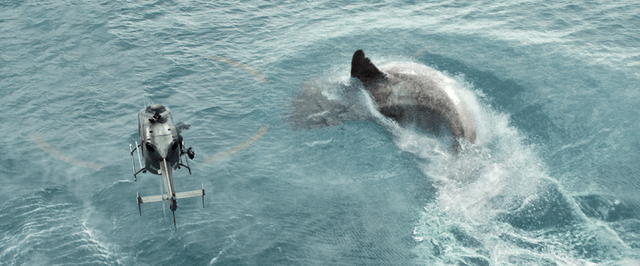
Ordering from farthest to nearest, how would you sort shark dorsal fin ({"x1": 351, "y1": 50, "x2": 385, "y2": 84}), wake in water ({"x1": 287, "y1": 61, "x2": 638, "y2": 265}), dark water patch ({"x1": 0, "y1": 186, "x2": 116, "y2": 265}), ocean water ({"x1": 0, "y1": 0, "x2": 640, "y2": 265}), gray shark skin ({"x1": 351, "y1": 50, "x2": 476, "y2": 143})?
1. shark dorsal fin ({"x1": 351, "y1": 50, "x2": 385, "y2": 84})
2. gray shark skin ({"x1": 351, "y1": 50, "x2": 476, "y2": 143})
3. ocean water ({"x1": 0, "y1": 0, "x2": 640, "y2": 265})
4. dark water patch ({"x1": 0, "y1": 186, "x2": 116, "y2": 265})
5. wake in water ({"x1": 287, "y1": 61, "x2": 638, "y2": 265})

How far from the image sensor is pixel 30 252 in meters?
18.0

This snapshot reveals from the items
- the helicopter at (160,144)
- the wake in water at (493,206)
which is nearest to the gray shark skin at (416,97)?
the wake in water at (493,206)

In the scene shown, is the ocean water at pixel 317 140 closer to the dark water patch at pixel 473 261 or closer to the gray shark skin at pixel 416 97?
the dark water patch at pixel 473 261

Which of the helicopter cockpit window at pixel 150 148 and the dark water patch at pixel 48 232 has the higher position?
the helicopter cockpit window at pixel 150 148

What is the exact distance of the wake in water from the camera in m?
17.6

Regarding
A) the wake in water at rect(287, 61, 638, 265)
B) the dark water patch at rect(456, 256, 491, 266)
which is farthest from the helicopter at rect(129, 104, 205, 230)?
the dark water patch at rect(456, 256, 491, 266)

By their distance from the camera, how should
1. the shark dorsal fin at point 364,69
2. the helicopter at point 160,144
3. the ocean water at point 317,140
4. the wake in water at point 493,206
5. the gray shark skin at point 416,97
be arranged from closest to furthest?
the helicopter at point 160,144 < the wake in water at point 493,206 < the ocean water at point 317,140 < the gray shark skin at point 416,97 < the shark dorsal fin at point 364,69

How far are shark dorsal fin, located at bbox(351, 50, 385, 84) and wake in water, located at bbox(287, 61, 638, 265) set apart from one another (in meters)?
1.39

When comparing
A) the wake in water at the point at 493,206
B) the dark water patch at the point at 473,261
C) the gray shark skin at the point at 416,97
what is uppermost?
the gray shark skin at the point at 416,97

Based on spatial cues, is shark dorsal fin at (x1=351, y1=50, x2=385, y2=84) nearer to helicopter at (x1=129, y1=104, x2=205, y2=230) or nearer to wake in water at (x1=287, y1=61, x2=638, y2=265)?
wake in water at (x1=287, y1=61, x2=638, y2=265)

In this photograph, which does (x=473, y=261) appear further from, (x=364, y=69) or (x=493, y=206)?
(x=364, y=69)

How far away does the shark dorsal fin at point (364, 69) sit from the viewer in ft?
84.9

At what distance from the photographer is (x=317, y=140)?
2431cm

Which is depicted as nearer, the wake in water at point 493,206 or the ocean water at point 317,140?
the wake in water at point 493,206
